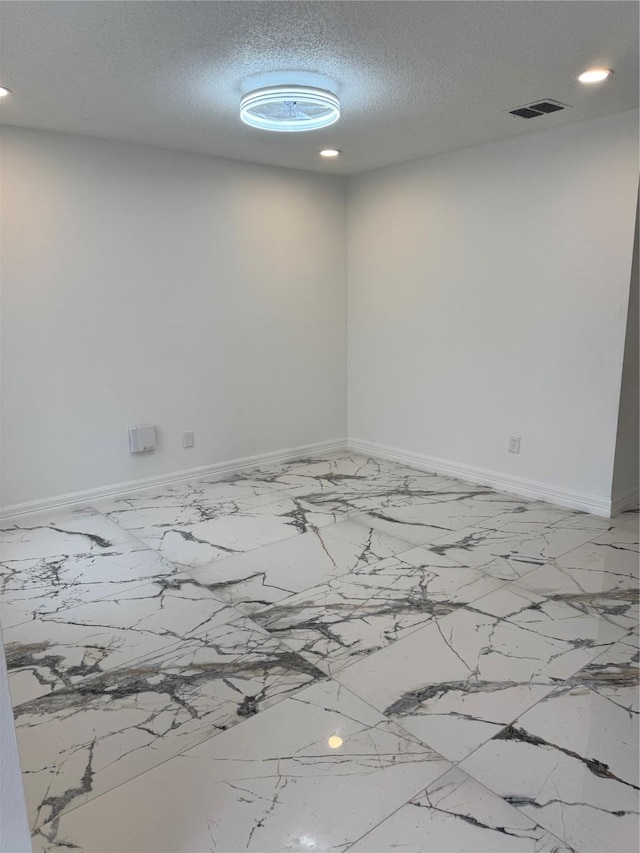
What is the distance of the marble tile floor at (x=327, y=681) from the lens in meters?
1.56

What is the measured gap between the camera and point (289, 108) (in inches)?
119

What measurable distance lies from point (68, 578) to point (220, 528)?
915 mm

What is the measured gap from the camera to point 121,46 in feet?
7.55

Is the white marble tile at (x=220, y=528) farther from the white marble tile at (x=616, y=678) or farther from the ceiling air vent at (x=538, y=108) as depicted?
the ceiling air vent at (x=538, y=108)

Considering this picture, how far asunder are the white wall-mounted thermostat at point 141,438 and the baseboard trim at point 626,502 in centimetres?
311

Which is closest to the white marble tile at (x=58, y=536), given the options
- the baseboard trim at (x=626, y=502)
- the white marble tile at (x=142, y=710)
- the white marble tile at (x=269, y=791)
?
the white marble tile at (x=142, y=710)

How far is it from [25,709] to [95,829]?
621 mm

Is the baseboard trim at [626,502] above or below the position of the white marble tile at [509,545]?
above

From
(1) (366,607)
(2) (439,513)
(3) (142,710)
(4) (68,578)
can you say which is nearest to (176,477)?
(4) (68,578)

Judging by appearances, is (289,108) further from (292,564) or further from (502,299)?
(292,564)

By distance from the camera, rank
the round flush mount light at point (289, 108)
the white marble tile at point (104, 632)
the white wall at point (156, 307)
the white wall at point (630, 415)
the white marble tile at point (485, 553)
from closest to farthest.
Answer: the white marble tile at point (104, 632)
the round flush mount light at point (289, 108)
the white marble tile at point (485, 553)
the white wall at point (630, 415)
the white wall at point (156, 307)

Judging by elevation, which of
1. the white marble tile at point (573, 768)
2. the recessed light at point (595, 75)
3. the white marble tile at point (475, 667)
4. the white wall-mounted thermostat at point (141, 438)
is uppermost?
the recessed light at point (595, 75)

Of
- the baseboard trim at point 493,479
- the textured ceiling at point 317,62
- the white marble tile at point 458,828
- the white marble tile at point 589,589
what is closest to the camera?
the white marble tile at point 458,828

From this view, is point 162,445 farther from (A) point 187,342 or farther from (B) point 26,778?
(B) point 26,778
